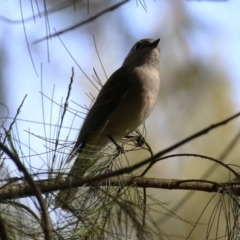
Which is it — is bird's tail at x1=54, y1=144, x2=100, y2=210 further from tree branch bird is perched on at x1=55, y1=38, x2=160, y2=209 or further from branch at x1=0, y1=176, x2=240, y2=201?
tree branch bird is perched on at x1=55, y1=38, x2=160, y2=209

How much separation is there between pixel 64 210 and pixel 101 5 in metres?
3.49

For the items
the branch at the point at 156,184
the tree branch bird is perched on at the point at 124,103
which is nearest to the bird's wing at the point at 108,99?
the tree branch bird is perched on at the point at 124,103

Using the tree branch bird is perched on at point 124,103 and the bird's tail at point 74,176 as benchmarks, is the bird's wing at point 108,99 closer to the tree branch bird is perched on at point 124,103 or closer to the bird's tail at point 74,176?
the tree branch bird is perched on at point 124,103

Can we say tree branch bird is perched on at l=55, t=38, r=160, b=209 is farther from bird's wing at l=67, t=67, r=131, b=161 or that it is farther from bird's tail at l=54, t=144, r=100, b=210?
bird's tail at l=54, t=144, r=100, b=210

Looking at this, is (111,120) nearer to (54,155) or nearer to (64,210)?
(54,155)

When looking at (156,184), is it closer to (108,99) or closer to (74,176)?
(74,176)

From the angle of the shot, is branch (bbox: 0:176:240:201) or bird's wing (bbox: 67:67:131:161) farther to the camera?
bird's wing (bbox: 67:67:131:161)

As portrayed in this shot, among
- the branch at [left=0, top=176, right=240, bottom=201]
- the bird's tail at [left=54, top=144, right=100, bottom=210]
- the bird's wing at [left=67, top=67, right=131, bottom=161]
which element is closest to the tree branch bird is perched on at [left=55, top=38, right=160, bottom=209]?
the bird's wing at [left=67, top=67, right=131, bottom=161]

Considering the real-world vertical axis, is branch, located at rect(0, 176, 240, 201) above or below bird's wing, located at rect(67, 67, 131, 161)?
below

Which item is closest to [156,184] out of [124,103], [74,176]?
[74,176]

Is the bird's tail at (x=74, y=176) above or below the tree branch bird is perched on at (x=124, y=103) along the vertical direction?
below

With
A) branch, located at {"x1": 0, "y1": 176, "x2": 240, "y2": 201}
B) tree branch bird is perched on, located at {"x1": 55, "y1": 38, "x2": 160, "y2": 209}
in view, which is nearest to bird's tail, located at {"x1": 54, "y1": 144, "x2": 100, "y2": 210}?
branch, located at {"x1": 0, "y1": 176, "x2": 240, "y2": 201}

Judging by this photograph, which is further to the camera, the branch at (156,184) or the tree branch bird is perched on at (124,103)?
the tree branch bird is perched on at (124,103)

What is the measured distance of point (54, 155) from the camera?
231 cm
